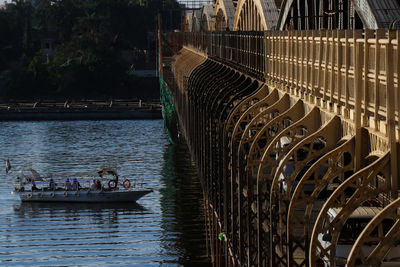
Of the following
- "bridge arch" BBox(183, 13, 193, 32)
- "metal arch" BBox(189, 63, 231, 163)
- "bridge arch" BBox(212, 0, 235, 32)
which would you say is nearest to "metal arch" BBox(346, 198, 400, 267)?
"metal arch" BBox(189, 63, 231, 163)

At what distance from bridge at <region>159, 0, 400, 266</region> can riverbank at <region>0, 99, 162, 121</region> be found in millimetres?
58477

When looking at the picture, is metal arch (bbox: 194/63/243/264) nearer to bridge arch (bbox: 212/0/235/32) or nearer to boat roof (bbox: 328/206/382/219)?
boat roof (bbox: 328/206/382/219)

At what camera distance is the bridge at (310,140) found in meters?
11.2

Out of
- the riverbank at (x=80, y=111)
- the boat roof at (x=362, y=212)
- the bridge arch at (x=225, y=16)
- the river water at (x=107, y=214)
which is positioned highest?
the bridge arch at (x=225, y=16)

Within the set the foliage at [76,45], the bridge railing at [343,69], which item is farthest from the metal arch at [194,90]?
the foliage at [76,45]

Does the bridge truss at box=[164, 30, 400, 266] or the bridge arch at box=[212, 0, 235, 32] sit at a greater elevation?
the bridge arch at box=[212, 0, 235, 32]

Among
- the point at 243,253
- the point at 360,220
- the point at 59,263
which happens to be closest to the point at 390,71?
the point at 360,220

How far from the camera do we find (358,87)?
13305 mm

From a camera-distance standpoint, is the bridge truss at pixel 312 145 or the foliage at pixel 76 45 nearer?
the bridge truss at pixel 312 145

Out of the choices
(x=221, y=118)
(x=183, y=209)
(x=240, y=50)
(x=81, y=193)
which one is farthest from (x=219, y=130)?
(x=81, y=193)

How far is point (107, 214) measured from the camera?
47688mm

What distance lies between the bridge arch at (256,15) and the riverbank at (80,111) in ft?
98.9

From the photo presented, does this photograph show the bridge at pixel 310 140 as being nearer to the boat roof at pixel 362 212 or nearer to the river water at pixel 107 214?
the boat roof at pixel 362 212

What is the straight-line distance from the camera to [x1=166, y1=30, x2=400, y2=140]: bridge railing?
37.9 feet
